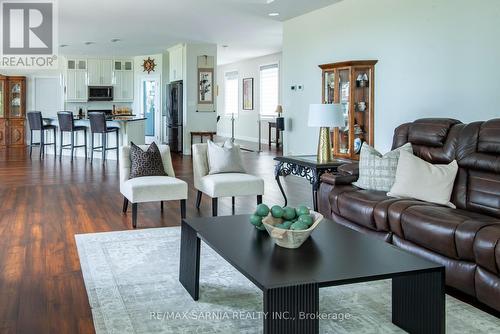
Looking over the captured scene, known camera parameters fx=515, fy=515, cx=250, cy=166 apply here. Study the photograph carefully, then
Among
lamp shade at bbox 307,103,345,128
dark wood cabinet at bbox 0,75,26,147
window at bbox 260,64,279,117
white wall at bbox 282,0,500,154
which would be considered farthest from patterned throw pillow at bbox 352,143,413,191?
dark wood cabinet at bbox 0,75,26,147

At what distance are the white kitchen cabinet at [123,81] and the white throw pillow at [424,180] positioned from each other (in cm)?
1192

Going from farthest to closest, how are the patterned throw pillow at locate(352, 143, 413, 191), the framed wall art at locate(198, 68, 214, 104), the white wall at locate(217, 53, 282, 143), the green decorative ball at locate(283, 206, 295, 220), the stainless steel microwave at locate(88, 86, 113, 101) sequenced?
the white wall at locate(217, 53, 282, 143), the stainless steel microwave at locate(88, 86, 113, 101), the framed wall art at locate(198, 68, 214, 104), the patterned throw pillow at locate(352, 143, 413, 191), the green decorative ball at locate(283, 206, 295, 220)

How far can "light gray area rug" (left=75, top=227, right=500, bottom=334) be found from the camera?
267 cm

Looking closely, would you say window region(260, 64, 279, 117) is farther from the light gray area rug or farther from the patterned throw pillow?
the light gray area rug

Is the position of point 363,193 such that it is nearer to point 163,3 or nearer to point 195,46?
point 163,3

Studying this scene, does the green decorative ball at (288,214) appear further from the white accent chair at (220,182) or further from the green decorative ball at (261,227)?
the white accent chair at (220,182)

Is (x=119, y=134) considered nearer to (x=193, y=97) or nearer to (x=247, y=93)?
(x=193, y=97)

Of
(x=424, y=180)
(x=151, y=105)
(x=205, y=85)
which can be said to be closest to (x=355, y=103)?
(x=424, y=180)

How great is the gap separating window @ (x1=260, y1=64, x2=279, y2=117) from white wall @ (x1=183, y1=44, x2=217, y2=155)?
2625 mm

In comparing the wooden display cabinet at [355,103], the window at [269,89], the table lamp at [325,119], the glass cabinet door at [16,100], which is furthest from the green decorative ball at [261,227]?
the glass cabinet door at [16,100]

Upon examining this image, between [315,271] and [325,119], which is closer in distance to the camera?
[315,271]

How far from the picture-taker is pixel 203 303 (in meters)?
3.00

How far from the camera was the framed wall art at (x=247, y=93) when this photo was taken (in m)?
15.9

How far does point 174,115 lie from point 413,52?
7.74m
